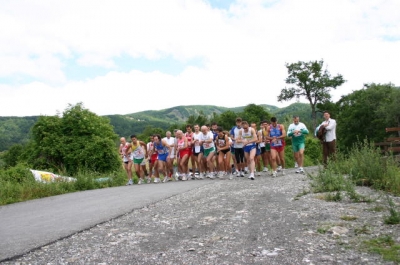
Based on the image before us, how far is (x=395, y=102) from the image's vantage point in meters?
48.2

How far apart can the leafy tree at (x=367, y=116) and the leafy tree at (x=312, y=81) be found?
404 cm

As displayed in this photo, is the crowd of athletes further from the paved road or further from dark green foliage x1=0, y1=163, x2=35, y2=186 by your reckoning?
the paved road

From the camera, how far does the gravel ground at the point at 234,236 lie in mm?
4086

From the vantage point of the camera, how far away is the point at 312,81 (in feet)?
195

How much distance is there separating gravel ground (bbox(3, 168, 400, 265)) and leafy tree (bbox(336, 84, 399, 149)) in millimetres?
49323

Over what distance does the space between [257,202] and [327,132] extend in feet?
20.2

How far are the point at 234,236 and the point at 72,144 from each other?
1781 inches

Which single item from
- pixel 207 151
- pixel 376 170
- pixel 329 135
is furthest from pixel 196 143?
pixel 376 170

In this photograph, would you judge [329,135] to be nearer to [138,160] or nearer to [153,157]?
[153,157]

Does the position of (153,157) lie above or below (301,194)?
above

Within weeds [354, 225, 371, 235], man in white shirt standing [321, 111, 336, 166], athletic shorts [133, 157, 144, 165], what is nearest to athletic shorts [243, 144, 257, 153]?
man in white shirt standing [321, 111, 336, 166]

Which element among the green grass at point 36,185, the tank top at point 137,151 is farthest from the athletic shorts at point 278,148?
the green grass at point 36,185

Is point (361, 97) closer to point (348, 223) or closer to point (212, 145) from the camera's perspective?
point (212, 145)

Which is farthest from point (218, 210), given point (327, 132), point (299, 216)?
point (327, 132)
